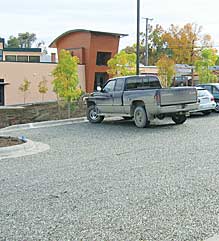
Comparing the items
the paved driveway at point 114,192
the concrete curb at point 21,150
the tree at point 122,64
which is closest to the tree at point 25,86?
the tree at point 122,64

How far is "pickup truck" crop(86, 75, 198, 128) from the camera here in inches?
595

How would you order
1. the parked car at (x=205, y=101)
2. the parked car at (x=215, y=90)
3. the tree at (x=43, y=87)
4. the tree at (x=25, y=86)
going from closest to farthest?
the parked car at (x=205, y=101) → the parked car at (x=215, y=90) → the tree at (x=43, y=87) → the tree at (x=25, y=86)

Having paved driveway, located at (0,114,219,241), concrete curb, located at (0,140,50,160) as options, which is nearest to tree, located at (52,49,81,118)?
paved driveway, located at (0,114,219,241)

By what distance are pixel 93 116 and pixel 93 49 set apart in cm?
2876

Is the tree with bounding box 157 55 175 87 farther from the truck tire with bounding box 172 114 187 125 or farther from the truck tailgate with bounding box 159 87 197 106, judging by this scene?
the truck tailgate with bounding box 159 87 197 106

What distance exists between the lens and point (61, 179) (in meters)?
7.68

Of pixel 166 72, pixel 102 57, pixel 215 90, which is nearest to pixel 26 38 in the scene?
pixel 102 57

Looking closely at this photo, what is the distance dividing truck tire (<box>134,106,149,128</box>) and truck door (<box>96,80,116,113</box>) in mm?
1556

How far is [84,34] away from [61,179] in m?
40.0

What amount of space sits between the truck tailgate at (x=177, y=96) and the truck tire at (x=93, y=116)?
13.1ft

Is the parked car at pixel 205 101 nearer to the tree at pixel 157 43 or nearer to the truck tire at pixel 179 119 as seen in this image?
the truck tire at pixel 179 119

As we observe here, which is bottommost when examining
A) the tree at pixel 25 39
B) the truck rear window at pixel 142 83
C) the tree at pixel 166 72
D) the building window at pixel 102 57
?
the truck rear window at pixel 142 83

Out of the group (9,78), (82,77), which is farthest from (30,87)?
(82,77)

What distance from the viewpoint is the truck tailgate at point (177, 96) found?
15.0m
